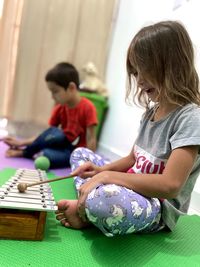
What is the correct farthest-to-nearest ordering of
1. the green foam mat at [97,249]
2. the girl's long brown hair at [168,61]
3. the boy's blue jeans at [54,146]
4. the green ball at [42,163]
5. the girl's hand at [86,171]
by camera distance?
the boy's blue jeans at [54,146], the green ball at [42,163], the girl's hand at [86,171], the girl's long brown hair at [168,61], the green foam mat at [97,249]

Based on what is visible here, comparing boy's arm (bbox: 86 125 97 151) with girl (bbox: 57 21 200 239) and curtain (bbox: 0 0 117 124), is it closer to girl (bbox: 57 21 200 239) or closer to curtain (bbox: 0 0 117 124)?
curtain (bbox: 0 0 117 124)

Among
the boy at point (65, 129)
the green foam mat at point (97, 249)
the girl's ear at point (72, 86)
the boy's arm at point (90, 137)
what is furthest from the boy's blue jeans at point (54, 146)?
the green foam mat at point (97, 249)

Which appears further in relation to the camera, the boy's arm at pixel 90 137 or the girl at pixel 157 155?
the boy's arm at pixel 90 137

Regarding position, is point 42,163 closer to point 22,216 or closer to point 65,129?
point 65,129

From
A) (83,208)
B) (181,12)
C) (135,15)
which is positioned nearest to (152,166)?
(83,208)

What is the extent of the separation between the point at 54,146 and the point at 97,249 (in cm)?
99

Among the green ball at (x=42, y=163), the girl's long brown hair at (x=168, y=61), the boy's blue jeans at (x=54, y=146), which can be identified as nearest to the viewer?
the girl's long brown hair at (x=168, y=61)

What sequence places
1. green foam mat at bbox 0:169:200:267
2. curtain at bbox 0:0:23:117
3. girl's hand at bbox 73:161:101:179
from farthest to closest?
curtain at bbox 0:0:23:117
girl's hand at bbox 73:161:101:179
green foam mat at bbox 0:169:200:267

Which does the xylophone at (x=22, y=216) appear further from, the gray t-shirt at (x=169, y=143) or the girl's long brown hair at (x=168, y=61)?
the girl's long brown hair at (x=168, y=61)

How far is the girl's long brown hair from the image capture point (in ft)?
2.45

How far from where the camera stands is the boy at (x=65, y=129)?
160 cm

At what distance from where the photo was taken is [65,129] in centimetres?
172

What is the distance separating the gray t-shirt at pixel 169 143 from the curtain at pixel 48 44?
1.41 metres

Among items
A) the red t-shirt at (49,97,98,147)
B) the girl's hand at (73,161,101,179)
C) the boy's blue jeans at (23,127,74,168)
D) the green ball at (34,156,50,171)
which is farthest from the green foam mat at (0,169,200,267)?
the red t-shirt at (49,97,98,147)
